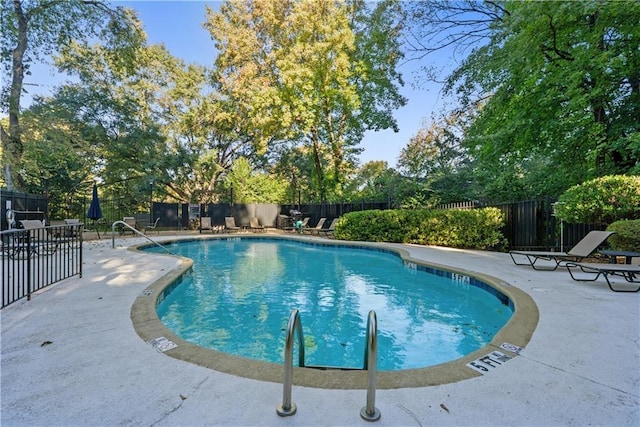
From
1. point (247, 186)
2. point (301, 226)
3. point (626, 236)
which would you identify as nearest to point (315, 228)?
point (301, 226)

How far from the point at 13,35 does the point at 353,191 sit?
715 inches

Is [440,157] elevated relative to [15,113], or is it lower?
elevated

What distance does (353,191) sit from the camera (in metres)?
22.3

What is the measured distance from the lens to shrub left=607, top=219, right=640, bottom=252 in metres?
5.40

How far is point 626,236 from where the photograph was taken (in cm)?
547

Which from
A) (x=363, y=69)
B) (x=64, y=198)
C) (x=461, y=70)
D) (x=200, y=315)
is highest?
(x=363, y=69)

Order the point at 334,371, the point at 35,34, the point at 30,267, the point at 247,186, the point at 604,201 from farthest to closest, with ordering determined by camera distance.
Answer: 1. the point at 247,186
2. the point at 35,34
3. the point at 604,201
4. the point at 30,267
5. the point at 334,371

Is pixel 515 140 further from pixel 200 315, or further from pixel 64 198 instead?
pixel 64 198

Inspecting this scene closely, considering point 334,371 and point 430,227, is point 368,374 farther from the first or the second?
point 430,227

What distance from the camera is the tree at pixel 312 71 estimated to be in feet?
53.4

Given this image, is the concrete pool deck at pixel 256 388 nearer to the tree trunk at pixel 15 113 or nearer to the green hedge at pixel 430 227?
the green hedge at pixel 430 227

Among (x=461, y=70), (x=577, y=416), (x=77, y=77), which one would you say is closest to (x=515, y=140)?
(x=461, y=70)

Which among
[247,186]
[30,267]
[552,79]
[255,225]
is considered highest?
[552,79]

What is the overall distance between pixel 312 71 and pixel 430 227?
36.5 feet
